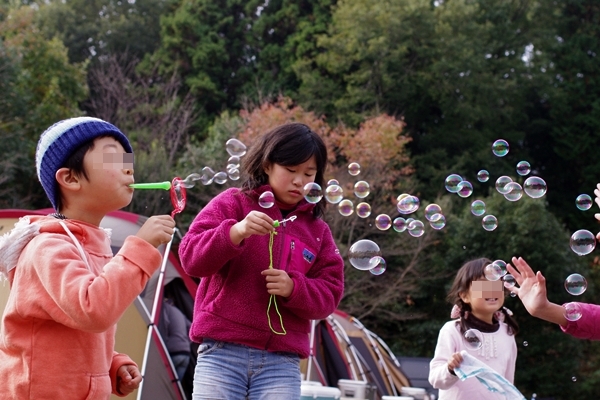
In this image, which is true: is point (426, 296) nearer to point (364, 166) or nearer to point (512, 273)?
point (364, 166)

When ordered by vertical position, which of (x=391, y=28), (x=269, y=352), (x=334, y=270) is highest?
(x=391, y=28)

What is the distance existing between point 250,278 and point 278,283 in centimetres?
13

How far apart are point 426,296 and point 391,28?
24.0ft

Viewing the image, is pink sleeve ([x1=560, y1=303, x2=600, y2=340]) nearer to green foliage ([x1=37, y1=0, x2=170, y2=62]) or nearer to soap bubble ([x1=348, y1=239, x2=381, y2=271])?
soap bubble ([x1=348, y1=239, x2=381, y2=271])

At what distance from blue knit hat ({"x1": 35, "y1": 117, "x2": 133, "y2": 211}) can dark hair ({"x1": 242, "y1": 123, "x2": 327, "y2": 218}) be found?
2.07 ft

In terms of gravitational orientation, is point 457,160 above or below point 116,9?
below

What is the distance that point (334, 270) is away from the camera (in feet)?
8.71

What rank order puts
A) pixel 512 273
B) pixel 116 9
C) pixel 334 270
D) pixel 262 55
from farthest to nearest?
pixel 116 9, pixel 262 55, pixel 512 273, pixel 334 270

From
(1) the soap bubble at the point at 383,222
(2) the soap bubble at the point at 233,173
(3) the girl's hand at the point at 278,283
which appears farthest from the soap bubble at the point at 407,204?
(3) the girl's hand at the point at 278,283

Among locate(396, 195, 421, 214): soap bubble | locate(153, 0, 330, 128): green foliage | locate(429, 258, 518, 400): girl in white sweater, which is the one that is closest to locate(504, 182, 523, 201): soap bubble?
locate(429, 258, 518, 400): girl in white sweater

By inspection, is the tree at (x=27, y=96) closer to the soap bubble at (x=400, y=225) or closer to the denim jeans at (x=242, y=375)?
the soap bubble at (x=400, y=225)

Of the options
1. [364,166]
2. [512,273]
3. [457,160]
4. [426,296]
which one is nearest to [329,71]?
[457,160]

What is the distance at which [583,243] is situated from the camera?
3.24 metres

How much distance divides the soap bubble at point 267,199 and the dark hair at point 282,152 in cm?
9
